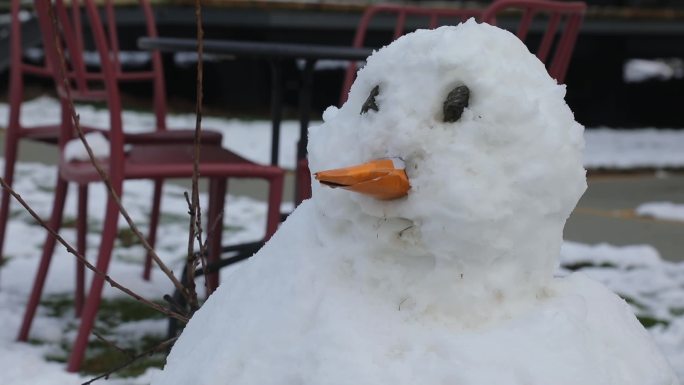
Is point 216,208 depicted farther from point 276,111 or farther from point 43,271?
point 43,271

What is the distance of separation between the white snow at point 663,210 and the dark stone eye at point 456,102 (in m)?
3.91

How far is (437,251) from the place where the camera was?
963 millimetres

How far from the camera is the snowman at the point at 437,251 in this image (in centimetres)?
92

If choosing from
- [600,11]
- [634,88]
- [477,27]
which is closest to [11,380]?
[477,27]

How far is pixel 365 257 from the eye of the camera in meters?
0.99

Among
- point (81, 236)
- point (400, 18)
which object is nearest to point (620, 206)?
point (400, 18)

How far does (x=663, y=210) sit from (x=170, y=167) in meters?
3.30

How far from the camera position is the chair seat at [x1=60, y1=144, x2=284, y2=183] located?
2.21m

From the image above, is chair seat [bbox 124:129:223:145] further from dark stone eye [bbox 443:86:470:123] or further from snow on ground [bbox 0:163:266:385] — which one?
dark stone eye [bbox 443:86:470:123]

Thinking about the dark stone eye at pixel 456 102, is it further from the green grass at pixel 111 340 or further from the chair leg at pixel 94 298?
the chair leg at pixel 94 298

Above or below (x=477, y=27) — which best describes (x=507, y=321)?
below

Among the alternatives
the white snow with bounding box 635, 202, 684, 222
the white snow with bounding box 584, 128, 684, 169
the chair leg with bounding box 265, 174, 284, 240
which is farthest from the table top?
the white snow with bounding box 584, 128, 684, 169

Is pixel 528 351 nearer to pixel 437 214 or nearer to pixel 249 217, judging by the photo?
pixel 437 214

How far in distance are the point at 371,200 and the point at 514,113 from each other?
18 centimetres
